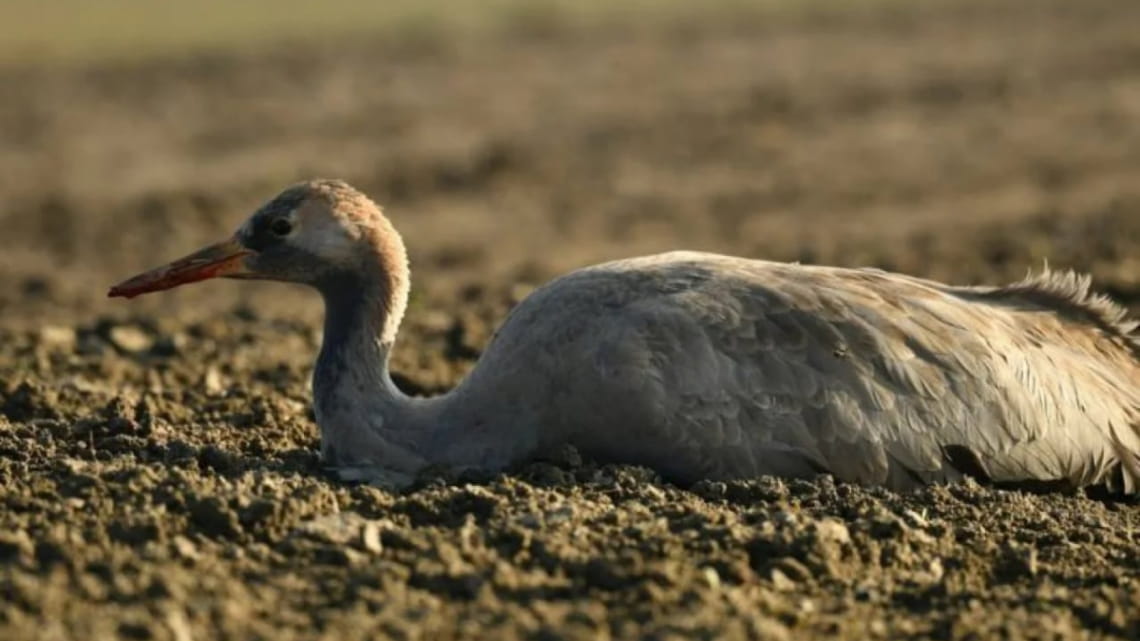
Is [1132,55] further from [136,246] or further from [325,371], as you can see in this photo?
[325,371]

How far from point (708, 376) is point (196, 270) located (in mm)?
2087

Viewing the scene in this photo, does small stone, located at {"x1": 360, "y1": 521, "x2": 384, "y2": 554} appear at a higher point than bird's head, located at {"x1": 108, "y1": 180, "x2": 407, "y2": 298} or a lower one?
lower

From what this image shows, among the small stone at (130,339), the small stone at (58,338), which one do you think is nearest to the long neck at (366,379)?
the small stone at (130,339)

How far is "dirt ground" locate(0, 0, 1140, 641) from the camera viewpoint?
598 centimetres

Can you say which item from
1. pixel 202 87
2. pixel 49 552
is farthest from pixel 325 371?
pixel 202 87

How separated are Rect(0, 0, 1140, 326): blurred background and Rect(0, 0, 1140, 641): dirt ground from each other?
65 millimetres

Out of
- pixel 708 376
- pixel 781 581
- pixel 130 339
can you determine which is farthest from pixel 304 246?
pixel 130 339

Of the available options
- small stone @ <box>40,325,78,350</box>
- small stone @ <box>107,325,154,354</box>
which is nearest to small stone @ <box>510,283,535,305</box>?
small stone @ <box>107,325,154,354</box>

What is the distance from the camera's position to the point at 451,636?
18.4 ft

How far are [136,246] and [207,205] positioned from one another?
1.28 metres

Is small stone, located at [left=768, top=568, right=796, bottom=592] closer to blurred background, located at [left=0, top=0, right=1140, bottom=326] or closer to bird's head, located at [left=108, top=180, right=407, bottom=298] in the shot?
bird's head, located at [left=108, top=180, right=407, bottom=298]

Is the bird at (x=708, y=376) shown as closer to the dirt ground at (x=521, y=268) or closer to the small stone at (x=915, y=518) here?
the dirt ground at (x=521, y=268)

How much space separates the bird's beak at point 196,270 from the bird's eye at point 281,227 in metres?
0.14

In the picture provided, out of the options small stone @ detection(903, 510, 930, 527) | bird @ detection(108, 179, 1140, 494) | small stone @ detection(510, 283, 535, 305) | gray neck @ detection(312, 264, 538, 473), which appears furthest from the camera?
small stone @ detection(510, 283, 535, 305)
